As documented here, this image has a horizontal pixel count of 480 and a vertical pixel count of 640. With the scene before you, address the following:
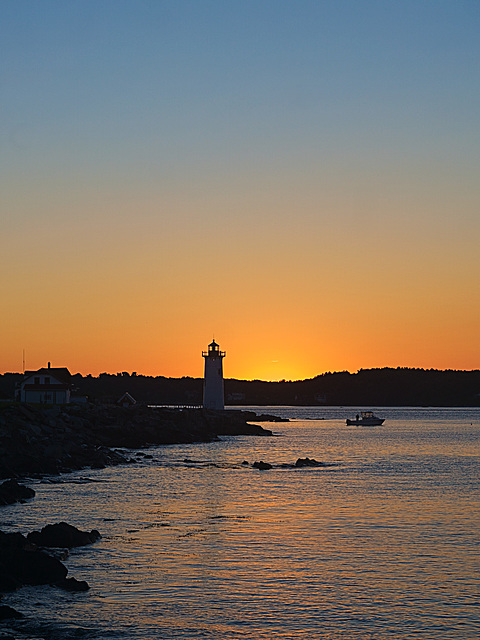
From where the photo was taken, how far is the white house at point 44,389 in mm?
89188

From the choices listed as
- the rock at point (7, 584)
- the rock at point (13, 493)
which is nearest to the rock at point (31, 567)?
the rock at point (7, 584)

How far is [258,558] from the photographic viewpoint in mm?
22109

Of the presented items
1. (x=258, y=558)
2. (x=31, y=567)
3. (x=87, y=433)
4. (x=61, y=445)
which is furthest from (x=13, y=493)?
(x=87, y=433)

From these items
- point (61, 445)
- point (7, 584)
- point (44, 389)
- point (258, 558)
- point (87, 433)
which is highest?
point (44, 389)

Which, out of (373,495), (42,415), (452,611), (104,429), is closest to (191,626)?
(452,611)

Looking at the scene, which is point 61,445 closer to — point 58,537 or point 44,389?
point 58,537

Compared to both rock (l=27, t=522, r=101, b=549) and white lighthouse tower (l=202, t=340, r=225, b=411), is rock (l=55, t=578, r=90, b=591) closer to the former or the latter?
rock (l=27, t=522, r=101, b=549)

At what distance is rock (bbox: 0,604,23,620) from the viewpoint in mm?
15383

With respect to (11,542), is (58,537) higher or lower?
lower

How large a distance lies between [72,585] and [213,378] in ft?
290

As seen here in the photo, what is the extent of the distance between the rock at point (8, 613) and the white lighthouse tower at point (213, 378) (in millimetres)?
85184

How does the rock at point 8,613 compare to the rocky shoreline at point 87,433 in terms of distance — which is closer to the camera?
the rock at point 8,613

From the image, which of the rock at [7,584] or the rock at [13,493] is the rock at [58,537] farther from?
the rock at [13,493]

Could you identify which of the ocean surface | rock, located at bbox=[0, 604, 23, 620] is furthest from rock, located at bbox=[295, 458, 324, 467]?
rock, located at bbox=[0, 604, 23, 620]
